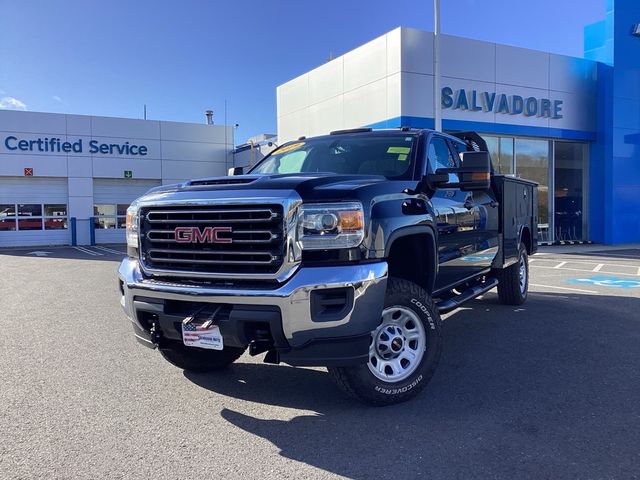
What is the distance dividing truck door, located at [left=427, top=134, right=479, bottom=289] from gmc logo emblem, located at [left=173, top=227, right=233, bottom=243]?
198cm

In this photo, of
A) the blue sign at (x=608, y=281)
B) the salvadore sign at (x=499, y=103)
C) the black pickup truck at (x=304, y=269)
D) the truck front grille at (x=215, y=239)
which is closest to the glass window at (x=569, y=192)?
the salvadore sign at (x=499, y=103)

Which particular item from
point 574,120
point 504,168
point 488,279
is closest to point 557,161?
point 574,120

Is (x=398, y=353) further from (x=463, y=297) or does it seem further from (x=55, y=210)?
(x=55, y=210)

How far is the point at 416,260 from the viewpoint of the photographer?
4.48 meters

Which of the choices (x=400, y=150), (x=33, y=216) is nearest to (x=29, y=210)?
(x=33, y=216)

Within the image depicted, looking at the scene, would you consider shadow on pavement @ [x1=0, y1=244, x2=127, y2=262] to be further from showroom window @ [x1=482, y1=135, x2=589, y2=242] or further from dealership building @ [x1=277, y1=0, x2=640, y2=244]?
showroom window @ [x1=482, y1=135, x2=589, y2=242]

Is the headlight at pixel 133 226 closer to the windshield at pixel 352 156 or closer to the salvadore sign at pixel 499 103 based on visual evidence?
the windshield at pixel 352 156

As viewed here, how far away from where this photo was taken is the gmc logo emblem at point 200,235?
3573 millimetres

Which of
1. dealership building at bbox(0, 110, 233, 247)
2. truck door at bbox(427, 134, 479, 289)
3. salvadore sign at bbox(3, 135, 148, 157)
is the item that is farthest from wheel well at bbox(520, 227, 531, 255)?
salvadore sign at bbox(3, 135, 148, 157)

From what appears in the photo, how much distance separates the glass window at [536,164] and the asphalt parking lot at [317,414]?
47.9 feet

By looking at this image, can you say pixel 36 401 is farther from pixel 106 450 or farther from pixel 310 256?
pixel 310 256

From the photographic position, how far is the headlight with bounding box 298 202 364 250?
339cm

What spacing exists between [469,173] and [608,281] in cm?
779

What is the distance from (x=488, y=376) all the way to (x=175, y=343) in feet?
8.79
